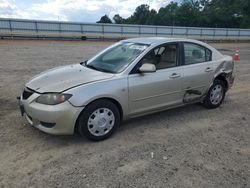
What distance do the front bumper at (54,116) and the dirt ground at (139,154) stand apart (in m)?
0.30

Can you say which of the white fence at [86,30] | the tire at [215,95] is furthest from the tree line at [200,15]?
the tire at [215,95]

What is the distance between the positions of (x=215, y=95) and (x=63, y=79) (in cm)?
333

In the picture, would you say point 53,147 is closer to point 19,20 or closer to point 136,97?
point 136,97

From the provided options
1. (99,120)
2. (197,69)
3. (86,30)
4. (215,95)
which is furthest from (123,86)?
(86,30)

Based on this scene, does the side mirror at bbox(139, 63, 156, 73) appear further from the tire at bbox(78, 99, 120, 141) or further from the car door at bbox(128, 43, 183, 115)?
the tire at bbox(78, 99, 120, 141)

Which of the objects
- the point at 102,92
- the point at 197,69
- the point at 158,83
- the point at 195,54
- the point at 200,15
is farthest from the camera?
the point at 200,15

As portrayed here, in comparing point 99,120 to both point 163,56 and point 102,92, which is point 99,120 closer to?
point 102,92

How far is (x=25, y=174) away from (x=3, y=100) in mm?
3111

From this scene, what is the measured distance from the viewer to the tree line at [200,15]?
196 ft

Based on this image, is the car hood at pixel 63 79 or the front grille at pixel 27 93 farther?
the front grille at pixel 27 93

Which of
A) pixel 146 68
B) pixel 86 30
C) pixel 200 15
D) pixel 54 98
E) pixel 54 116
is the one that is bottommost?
pixel 54 116

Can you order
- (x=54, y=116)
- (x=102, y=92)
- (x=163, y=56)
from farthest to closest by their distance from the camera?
1. (x=163, y=56)
2. (x=102, y=92)
3. (x=54, y=116)

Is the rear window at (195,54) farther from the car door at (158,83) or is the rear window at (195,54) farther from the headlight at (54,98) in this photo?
the headlight at (54,98)

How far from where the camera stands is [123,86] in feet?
12.5
